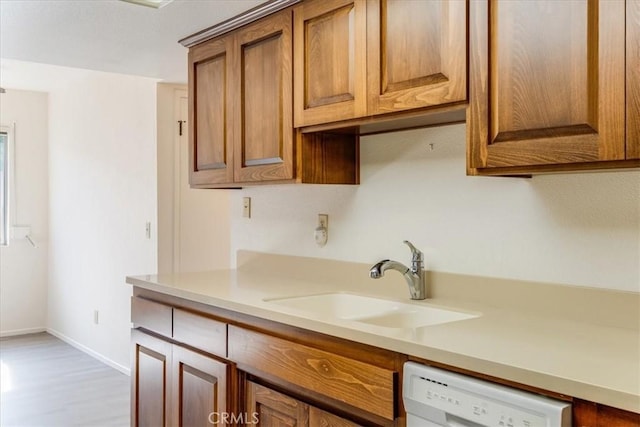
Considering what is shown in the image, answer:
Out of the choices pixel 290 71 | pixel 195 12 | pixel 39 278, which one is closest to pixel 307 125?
pixel 290 71

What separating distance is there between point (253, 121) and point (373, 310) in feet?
3.04

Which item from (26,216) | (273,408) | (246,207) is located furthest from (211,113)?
(26,216)

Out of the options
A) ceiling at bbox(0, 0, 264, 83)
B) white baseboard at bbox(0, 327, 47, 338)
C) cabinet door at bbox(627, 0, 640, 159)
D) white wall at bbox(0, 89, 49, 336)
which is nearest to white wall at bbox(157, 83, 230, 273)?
ceiling at bbox(0, 0, 264, 83)

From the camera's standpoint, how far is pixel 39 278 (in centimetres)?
576

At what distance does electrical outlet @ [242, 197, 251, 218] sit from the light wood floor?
56.3 inches

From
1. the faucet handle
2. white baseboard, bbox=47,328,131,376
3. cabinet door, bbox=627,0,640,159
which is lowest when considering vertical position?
white baseboard, bbox=47,328,131,376

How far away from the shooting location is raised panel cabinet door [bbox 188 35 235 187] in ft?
8.61

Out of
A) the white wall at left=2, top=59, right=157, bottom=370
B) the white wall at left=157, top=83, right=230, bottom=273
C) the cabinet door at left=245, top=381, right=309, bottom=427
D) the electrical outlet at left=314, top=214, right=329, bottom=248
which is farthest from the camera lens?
the white wall at left=2, top=59, right=157, bottom=370

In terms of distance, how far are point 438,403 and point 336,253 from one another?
123cm

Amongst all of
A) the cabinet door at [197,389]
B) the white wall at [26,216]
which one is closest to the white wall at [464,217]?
the cabinet door at [197,389]

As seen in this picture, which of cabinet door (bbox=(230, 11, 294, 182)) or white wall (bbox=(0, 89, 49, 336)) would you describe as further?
white wall (bbox=(0, 89, 49, 336))

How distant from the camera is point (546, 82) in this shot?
1428 mm

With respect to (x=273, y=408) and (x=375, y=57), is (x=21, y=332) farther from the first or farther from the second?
(x=375, y=57)

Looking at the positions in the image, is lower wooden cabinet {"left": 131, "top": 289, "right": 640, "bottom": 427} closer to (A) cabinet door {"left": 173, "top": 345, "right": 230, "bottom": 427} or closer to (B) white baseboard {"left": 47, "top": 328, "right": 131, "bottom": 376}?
(A) cabinet door {"left": 173, "top": 345, "right": 230, "bottom": 427}
